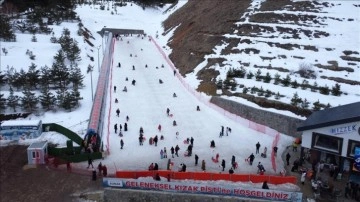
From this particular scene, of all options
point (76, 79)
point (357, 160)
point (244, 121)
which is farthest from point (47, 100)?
point (357, 160)

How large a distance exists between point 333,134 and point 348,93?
11.5m

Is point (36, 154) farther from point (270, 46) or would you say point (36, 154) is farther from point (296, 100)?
point (270, 46)

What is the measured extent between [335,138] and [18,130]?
22.9m

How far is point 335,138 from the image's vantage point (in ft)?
76.4

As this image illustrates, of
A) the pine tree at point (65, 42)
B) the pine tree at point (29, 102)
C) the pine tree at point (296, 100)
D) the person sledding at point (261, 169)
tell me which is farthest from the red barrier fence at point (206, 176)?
the pine tree at point (65, 42)

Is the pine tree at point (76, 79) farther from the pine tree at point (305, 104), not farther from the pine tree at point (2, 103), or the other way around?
the pine tree at point (305, 104)

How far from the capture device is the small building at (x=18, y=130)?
2836 centimetres

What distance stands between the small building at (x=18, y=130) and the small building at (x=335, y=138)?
65.0 feet

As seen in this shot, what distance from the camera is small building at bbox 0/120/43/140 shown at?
28.4 meters

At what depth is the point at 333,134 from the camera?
23.2 meters

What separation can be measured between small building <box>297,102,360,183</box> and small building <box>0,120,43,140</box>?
1980cm

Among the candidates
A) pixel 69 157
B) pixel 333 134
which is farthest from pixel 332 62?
pixel 69 157

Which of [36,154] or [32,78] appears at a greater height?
[32,78]

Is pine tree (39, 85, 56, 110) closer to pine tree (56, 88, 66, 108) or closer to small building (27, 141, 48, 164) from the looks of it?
pine tree (56, 88, 66, 108)
